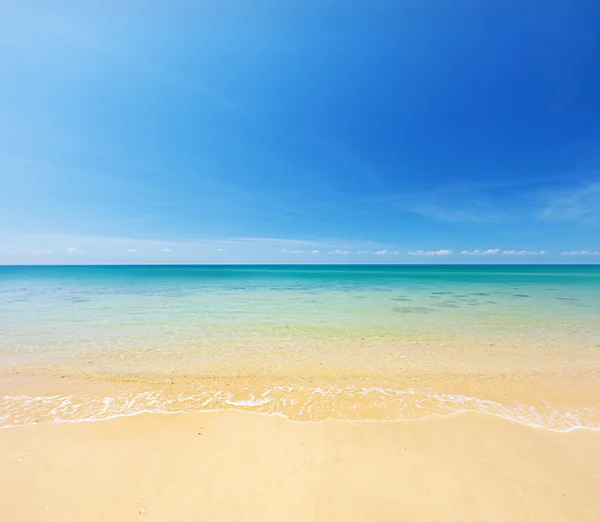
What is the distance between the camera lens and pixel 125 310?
757 inches

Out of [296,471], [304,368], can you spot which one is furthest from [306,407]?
[304,368]

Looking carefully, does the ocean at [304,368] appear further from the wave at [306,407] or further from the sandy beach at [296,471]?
the sandy beach at [296,471]

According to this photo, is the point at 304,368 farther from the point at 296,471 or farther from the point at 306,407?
the point at 296,471

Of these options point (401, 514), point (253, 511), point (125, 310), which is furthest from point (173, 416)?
point (125, 310)

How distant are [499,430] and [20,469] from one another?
9216 millimetres

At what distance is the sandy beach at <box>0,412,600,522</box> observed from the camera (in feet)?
12.0

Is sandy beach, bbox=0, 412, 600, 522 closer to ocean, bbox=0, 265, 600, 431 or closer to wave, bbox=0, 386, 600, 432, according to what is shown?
wave, bbox=0, 386, 600, 432

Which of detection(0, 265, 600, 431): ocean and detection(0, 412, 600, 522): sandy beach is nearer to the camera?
detection(0, 412, 600, 522): sandy beach

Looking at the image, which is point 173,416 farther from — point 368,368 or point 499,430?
point 499,430

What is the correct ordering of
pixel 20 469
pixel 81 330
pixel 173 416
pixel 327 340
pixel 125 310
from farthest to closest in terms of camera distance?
pixel 125 310 → pixel 81 330 → pixel 327 340 → pixel 173 416 → pixel 20 469

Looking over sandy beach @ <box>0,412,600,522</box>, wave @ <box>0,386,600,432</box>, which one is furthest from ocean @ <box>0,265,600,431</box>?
sandy beach @ <box>0,412,600,522</box>

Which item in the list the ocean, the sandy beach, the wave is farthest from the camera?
the ocean

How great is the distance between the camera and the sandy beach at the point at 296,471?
3.65 m

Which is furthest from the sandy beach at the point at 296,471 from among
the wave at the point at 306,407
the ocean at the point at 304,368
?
the ocean at the point at 304,368
